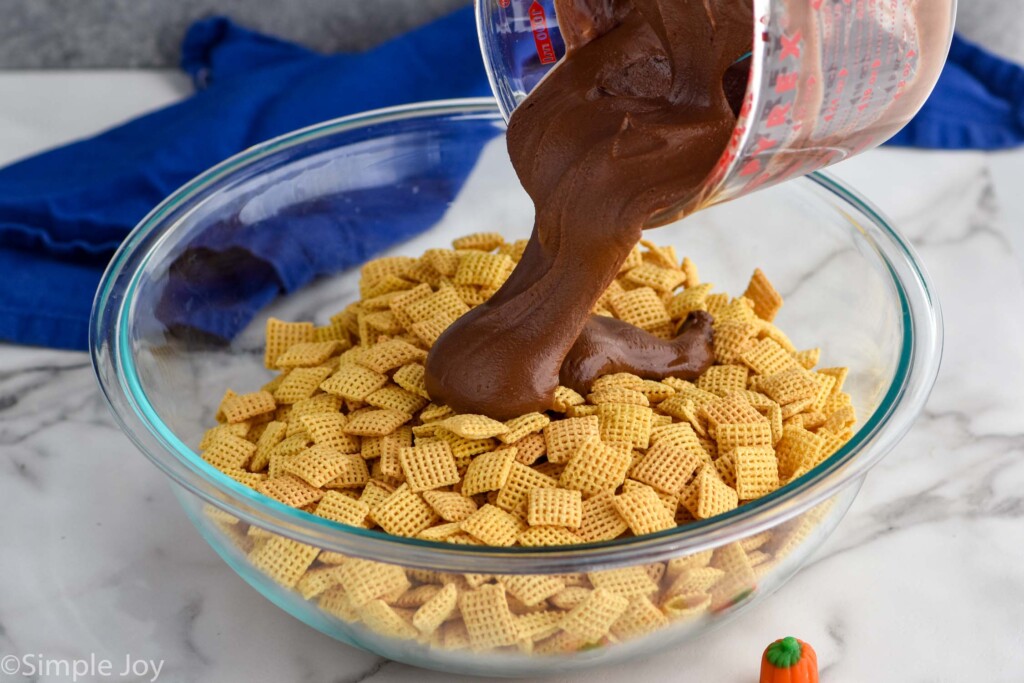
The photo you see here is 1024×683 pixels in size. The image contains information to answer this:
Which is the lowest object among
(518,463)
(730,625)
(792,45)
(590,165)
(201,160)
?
(730,625)

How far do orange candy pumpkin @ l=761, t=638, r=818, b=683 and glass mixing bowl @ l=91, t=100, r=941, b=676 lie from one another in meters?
0.05

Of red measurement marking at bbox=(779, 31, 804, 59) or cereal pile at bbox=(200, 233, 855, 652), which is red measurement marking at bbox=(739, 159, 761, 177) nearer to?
red measurement marking at bbox=(779, 31, 804, 59)

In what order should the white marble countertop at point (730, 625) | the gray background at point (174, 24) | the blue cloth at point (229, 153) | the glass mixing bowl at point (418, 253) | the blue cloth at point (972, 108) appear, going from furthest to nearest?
1. the gray background at point (174, 24)
2. the blue cloth at point (972, 108)
3. the blue cloth at point (229, 153)
4. the white marble countertop at point (730, 625)
5. the glass mixing bowl at point (418, 253)

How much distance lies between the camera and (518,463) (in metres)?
1.06

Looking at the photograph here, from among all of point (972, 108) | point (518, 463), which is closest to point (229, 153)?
point (518, 463)

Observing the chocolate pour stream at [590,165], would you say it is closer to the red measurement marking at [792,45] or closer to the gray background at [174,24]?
the red measurement marking at [792,45]

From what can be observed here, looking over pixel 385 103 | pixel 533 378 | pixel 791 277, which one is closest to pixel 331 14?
pixel 385 103

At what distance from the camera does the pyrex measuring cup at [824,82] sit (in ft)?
2.69

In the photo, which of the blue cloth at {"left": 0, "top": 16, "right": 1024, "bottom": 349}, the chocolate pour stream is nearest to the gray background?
the blue cloth at {"left": 0, "top": 16, "right": 1024, "bottom": 349}

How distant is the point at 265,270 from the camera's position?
1.47 metres

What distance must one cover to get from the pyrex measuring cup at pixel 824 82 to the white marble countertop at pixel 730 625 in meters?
0.45


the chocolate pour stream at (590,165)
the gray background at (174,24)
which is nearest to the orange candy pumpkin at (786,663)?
the chocolate pour stream at (590,165)

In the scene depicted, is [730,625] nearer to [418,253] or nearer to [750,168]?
[750,168]

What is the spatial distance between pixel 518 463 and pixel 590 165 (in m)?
0.28
